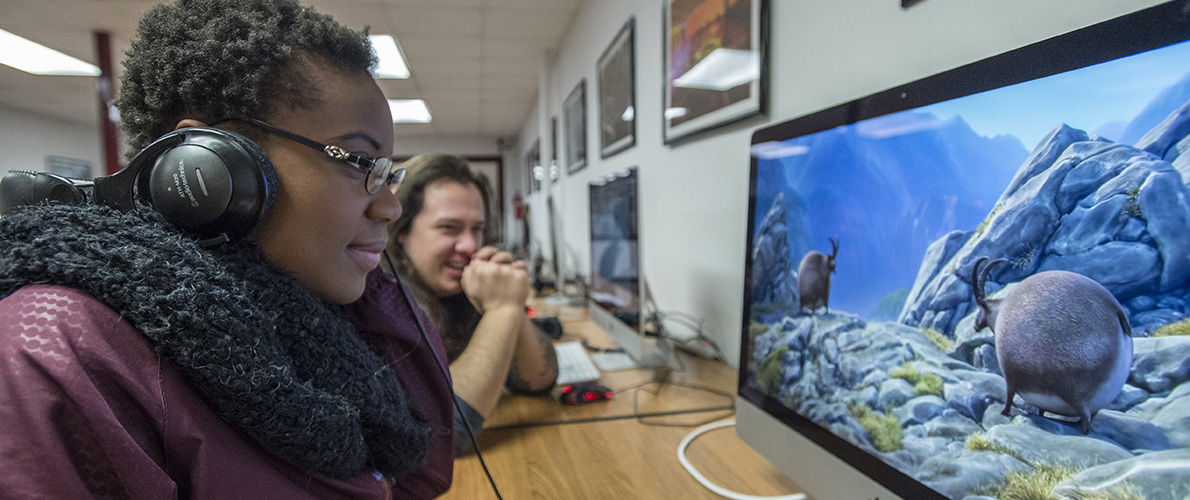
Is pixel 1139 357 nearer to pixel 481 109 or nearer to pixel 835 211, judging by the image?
pixel 835 211

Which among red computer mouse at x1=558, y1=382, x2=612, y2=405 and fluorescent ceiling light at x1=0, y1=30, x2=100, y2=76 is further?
fluorescent ceiling light at x1=0, y1=30, x2=100, y2=76

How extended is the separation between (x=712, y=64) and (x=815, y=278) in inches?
33.1

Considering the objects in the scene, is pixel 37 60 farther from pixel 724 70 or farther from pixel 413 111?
pixel 724 70

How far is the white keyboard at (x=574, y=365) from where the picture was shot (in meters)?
1.23

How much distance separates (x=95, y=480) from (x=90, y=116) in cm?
469

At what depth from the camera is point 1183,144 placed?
0.95 ft

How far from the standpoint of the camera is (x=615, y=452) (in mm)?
864

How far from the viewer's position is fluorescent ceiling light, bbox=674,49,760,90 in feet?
3.56

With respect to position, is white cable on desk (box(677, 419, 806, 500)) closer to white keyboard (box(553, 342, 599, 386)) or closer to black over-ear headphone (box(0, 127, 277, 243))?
white keyboard (box(553, 342, 599, 386))

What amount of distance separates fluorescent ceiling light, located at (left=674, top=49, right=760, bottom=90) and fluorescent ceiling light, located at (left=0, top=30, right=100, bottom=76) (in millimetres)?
2212

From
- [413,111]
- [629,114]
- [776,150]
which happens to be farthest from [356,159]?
[413,111]

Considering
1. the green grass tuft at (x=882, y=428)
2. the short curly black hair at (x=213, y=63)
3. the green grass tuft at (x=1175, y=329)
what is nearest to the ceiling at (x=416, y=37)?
the short curly black hair at (x=213, y=63)

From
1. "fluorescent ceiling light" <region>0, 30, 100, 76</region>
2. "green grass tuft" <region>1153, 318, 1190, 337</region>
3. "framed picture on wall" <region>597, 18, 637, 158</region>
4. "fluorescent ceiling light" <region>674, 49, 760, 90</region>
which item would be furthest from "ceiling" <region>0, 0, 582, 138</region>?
"green grass tuft" <region>1153, 318, 1190, 337</region>

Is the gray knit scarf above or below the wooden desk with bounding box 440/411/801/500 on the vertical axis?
above
